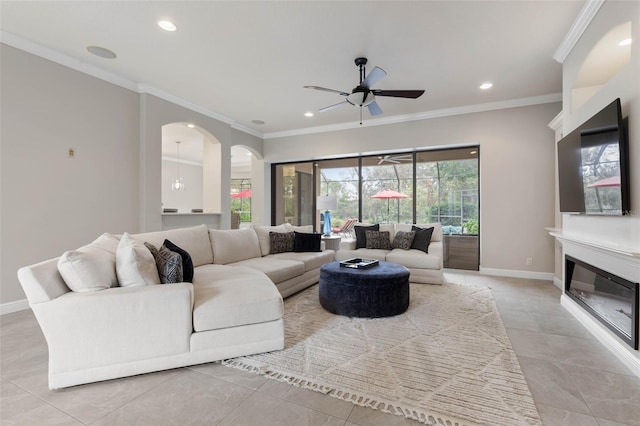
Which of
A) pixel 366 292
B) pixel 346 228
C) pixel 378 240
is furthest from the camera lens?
pixel 346 228

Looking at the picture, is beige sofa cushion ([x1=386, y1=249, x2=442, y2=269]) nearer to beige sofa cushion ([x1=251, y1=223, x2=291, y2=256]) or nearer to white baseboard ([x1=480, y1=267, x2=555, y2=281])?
white baseboard ([x1=480, y1=267, x2=555, y2=281])

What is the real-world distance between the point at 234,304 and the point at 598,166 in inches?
130

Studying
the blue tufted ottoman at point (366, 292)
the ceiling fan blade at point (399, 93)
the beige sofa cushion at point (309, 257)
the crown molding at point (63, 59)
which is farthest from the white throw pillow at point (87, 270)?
the ceiling fan blade at point (399, 93)

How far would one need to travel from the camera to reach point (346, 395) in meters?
1.76

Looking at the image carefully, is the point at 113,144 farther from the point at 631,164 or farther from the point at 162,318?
the point at 631,164

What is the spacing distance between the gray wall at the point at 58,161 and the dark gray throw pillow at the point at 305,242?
2.47 meters

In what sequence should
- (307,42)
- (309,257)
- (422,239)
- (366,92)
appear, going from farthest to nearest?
1. (422,239)
2. (309,257)
3. (366,92)
4. (307,42)

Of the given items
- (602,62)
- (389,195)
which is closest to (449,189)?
(389,195)

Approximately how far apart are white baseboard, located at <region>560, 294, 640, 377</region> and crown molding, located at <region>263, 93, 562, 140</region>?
3.27 meters

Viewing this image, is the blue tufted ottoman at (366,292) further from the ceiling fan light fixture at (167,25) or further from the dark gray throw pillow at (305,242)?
the ceiling fan light fixture at (167,25)

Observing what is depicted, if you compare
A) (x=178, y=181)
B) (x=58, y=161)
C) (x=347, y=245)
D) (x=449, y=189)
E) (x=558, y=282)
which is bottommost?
(x=558, y=282)

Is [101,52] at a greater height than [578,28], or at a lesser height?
greater

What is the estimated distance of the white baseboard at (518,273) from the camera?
4.69 meters

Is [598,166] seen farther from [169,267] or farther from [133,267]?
[133,267]
